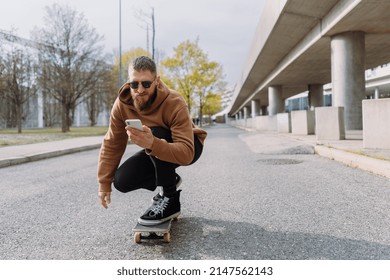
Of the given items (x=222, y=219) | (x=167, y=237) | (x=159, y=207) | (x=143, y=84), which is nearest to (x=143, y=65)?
(x=143, y=84)

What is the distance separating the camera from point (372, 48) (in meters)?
14.7

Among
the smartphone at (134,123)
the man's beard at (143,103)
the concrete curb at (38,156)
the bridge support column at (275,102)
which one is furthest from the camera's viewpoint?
the bridge support column at (275,102)

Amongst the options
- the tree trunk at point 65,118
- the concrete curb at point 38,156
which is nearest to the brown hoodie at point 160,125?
the concrete curb at point 38,156

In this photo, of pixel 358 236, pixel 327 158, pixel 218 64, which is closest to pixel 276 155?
pixel 327 158

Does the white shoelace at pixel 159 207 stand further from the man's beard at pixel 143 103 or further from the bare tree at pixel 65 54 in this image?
the bare tree at pixel 65 54

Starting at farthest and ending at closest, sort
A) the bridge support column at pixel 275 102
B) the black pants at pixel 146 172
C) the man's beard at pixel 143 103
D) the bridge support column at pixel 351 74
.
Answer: the bridge support column at pixel 275 102, the bridge support column at pixel 351 74, the black pants at pixel 146 172, the man's beard at pixel 143 103

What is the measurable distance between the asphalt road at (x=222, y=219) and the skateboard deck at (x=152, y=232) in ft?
0.16

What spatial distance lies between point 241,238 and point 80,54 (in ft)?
86.9

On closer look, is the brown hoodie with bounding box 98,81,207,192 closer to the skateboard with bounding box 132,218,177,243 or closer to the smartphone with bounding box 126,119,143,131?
the smartphone with bounding box 126,119,143,131

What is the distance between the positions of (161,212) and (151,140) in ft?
2.68

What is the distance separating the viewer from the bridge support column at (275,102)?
1007 inches

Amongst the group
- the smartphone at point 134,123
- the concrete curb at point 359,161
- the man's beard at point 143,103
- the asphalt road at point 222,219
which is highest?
the man's beard at point 143,103

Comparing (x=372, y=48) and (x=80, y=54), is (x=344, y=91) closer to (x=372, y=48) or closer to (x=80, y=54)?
(x=372, y=48)

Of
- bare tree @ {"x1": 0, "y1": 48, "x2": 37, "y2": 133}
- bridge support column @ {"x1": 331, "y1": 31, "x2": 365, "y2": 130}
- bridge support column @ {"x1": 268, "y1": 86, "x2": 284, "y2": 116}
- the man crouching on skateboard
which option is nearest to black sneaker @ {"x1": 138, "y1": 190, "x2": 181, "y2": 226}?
the man crouching on skateboard
